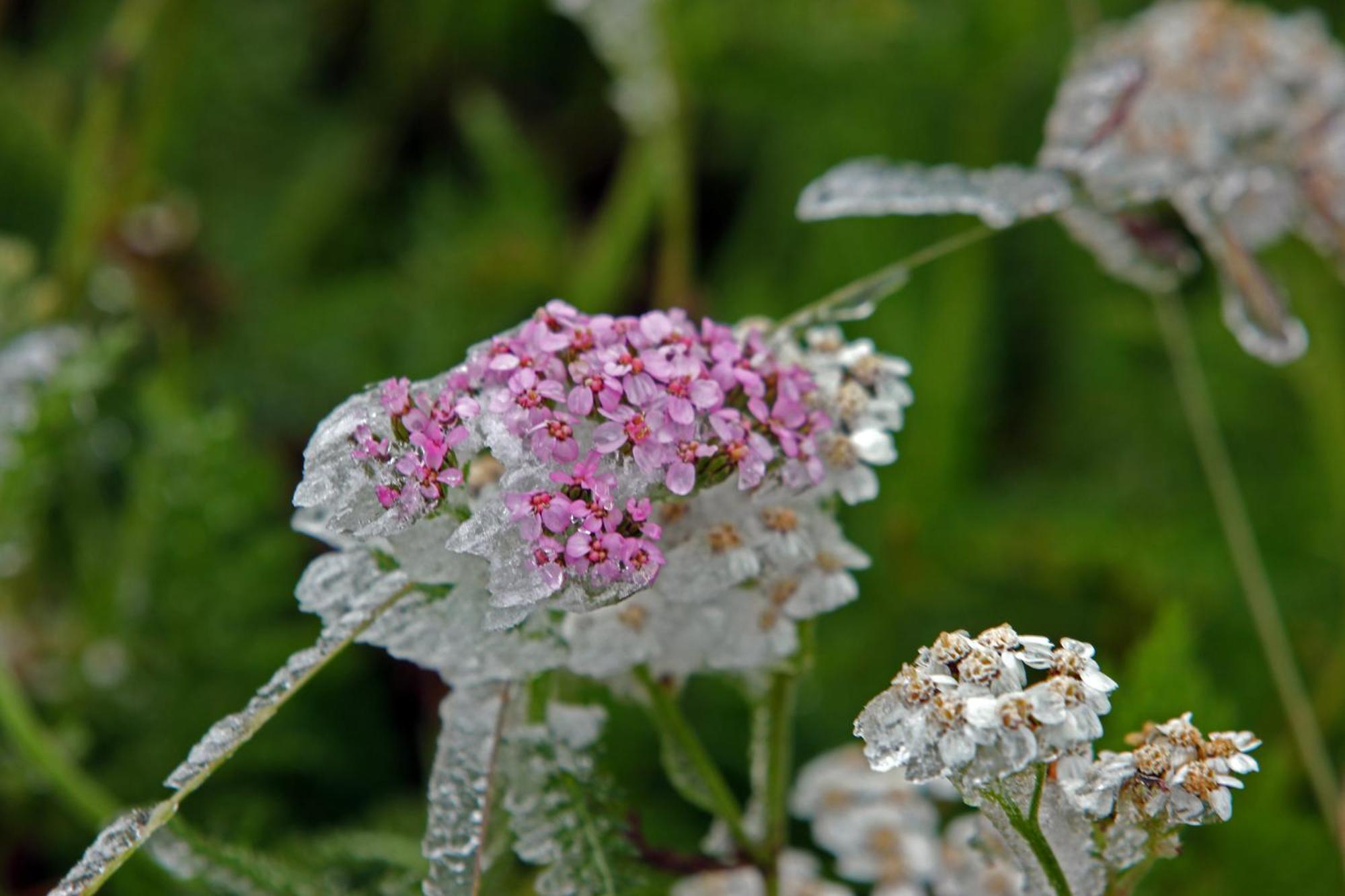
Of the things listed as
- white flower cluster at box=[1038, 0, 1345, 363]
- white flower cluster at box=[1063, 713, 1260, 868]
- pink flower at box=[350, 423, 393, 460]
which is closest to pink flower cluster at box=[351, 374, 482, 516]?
pink flower at box=[350, 423, 393, 460]

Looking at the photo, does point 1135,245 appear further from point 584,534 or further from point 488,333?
point 488,333

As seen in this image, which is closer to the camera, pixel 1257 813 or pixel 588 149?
pixel 1257 813

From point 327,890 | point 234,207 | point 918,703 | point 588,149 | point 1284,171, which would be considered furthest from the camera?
point 588,149

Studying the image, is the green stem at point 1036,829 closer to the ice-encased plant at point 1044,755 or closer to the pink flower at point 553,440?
the ice-encased plant at point 1044,755

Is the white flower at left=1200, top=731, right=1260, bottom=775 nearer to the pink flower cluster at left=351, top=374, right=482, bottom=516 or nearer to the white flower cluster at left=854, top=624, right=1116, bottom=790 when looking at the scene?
the white flower cluster at left=854, top=624, right=1116, bottom=790

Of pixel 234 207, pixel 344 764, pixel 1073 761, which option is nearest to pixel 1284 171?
pixel 1073 761

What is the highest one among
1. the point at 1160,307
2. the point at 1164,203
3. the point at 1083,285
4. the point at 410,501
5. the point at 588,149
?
the point at 588,149

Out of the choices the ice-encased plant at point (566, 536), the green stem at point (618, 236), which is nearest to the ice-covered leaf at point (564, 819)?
the ice-encased plant at point (566, 536)

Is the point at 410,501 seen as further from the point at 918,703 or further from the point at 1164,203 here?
the point at 1164,203
